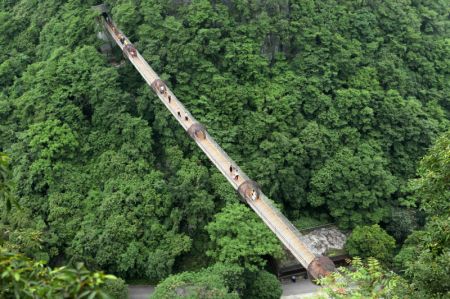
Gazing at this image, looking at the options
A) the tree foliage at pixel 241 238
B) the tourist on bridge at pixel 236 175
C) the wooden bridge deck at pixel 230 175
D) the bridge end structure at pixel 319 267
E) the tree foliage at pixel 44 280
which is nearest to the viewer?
the tree foliage at pixel 44 280

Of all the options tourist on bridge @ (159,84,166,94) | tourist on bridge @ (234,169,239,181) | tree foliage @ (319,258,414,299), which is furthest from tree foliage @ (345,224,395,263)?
tourist on bridge @ (159,84,166,94)

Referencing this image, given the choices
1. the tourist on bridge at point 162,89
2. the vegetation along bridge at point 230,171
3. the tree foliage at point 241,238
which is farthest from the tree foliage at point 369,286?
the tourist on bridge at point 162,89

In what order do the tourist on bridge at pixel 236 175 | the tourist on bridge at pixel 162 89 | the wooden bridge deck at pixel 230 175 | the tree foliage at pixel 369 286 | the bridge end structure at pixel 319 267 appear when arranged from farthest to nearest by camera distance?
the tourist on bridge at pixel 162 89 → the tourist on bridge at pixel 236 175 → the wooden bridge deck at pixel 230 175 → the bridge end structure at pixel 319 267 → the tree foliage at pixel 369 286

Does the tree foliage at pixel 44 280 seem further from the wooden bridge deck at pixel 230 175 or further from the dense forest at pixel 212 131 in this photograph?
the wooden bridge deck at pixel 230 175

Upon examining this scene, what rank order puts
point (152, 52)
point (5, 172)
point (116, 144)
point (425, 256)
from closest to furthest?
point (5, 172), point (425, 256), point (116, 144), point (152, 52)

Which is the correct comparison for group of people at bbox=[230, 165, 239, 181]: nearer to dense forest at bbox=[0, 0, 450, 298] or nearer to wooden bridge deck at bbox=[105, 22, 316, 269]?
wooden bridge deck at bbox=[105, 22, 316, 269]

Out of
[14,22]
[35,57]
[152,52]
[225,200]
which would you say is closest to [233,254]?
[225,200]

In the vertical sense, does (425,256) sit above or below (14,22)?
below

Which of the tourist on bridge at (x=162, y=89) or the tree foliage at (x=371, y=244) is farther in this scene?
the tourist on bridge at (x=162, y=89)

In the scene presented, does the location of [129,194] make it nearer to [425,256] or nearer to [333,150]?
[333,150]
